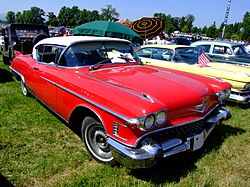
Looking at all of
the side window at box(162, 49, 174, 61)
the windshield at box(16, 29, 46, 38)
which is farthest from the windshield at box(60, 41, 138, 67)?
the windshield at box(16, 29, 46, 38)

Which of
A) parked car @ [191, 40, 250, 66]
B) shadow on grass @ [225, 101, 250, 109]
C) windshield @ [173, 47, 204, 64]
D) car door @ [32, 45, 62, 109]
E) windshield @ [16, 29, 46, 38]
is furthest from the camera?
windshield @ [16, 29, 46, 38]

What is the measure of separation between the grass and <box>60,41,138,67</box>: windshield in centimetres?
117

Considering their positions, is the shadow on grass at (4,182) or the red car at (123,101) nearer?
the red car at (123,101)

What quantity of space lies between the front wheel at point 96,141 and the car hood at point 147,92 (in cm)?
43

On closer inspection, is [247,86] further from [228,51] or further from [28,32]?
[28,32]

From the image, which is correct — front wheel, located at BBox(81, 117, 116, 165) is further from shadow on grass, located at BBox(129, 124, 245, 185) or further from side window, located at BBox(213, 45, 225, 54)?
side window, located at BBox(213, 45, 225, 54)

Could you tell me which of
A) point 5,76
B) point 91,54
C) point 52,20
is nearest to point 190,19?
point 52,20

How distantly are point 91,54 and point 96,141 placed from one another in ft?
4.57

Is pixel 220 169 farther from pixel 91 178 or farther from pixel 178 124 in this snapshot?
pixel 91 178

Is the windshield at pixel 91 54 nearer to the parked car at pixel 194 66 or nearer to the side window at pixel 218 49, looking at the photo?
the parked car at pixel 194 66

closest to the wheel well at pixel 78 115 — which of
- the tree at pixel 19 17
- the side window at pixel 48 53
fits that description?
the side window at pixel 48 53

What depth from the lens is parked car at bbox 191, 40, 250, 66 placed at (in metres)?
8.12

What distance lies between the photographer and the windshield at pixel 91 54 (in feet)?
11.8

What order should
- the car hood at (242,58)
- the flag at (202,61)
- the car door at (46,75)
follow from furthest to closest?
the car hood at (242,58) → the flag at (202,61) → the car door at (46,75)
